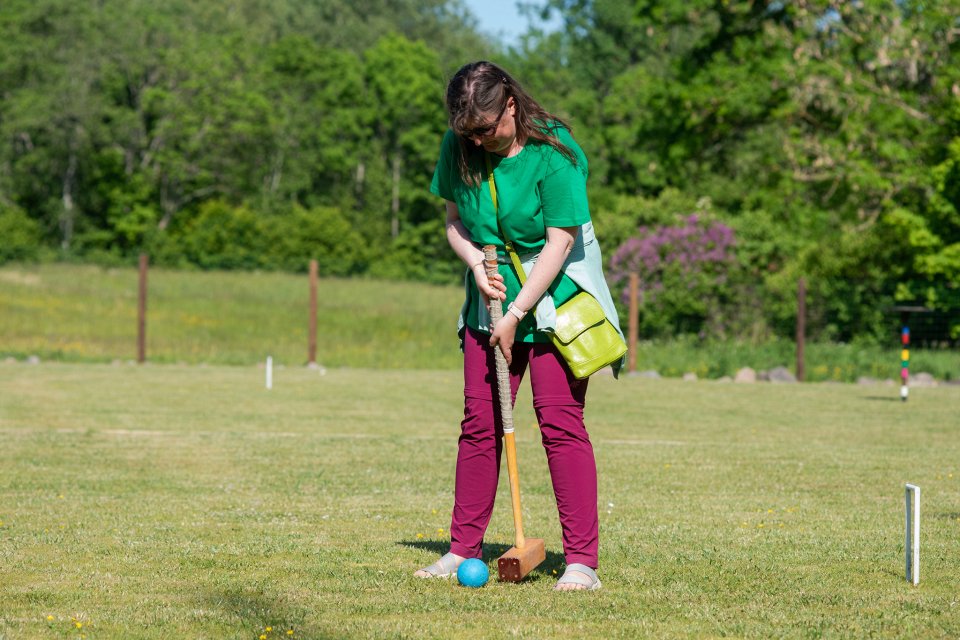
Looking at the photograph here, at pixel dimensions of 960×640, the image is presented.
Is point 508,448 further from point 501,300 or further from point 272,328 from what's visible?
point 272,328

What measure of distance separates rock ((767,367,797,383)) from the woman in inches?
613

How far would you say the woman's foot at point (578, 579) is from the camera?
445 cm

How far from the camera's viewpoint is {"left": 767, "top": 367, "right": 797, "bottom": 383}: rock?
19797 mm

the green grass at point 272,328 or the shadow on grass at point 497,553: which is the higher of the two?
the green grass at point 272,328

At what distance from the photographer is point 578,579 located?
4477mm

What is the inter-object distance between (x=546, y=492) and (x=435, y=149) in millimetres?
49637

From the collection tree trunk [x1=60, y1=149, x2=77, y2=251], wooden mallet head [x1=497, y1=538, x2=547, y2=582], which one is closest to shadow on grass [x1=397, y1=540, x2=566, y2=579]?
wooden mallet head [x1=497, y1=538, x2=547, y2=582]

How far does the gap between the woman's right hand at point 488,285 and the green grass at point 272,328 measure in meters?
15.9

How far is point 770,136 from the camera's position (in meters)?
43.6

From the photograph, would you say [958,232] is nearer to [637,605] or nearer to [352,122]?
[637,605]

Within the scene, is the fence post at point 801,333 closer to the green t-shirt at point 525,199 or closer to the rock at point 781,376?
the rock at point 781,376

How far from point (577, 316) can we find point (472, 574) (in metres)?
1.01

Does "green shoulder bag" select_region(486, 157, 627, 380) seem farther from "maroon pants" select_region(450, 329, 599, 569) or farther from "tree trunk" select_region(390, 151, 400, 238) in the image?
"tree trunk" select_region(390, 151, 400, 238)

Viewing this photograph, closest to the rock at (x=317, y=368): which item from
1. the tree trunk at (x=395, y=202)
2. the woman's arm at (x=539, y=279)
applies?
the woman's arm at (x=539, y=279)
